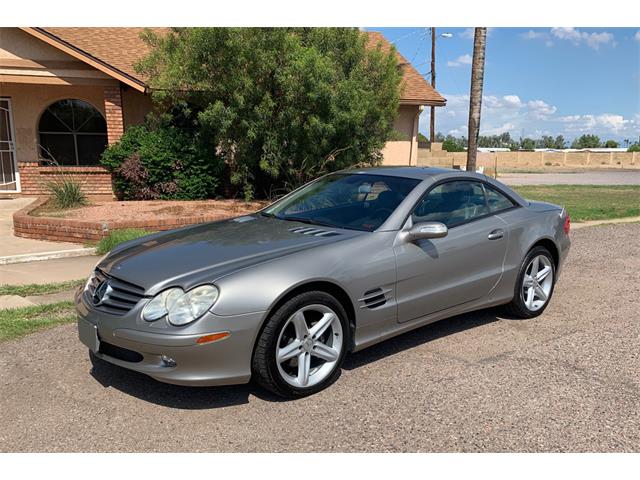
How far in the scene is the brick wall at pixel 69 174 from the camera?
13.4 m

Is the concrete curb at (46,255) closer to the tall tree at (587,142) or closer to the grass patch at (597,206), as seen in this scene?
the grass patch at (597,206)

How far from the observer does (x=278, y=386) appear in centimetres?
347

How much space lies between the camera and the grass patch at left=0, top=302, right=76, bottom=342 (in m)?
4.84

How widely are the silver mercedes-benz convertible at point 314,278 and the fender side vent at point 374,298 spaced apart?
0.01 m

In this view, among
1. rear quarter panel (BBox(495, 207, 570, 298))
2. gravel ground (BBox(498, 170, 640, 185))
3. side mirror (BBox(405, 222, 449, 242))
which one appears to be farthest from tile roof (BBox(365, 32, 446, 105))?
side mirror (BBox(405, 222, 449, 242))

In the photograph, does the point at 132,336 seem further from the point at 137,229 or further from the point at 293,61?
the point at 293,61

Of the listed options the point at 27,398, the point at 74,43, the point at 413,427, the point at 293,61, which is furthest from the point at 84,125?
the point at 413,427

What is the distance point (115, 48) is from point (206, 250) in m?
12.8

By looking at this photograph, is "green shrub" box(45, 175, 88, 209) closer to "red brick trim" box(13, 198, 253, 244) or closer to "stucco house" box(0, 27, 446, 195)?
"red brick trim" box(13, 198, 253, 244)

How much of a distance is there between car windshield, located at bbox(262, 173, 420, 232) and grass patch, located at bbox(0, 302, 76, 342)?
2.23m

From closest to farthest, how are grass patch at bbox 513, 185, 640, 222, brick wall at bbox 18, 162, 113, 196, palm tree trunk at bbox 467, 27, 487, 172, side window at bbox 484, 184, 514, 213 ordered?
1. side window at bbox 484, 184, 514, 213
2. palm tree trunk at bbox 467, 27, 487, 172
3. grass patch at bbox 513, 185, 640, 222
4. brick wall at bbox 18, 162, 113, 196

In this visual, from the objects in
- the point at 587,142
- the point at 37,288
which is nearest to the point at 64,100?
the point at 37,288

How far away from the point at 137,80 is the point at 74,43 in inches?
91.3

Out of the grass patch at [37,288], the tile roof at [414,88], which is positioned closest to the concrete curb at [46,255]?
the grass patch at [37,288]
